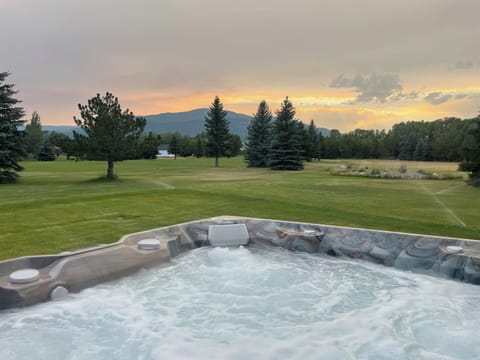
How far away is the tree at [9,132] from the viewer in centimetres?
1555

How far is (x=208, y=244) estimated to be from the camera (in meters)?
6.23

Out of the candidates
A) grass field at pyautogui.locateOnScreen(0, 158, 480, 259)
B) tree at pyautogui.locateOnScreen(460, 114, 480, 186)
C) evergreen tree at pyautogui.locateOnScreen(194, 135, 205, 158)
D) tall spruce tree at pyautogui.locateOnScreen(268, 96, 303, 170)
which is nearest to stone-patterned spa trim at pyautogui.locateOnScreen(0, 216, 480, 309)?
grass field at pyautogui.locateOnScreen(0, 158, 480, 259)

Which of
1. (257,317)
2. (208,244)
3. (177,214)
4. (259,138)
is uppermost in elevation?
(259,138)

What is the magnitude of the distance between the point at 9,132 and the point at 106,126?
428cm

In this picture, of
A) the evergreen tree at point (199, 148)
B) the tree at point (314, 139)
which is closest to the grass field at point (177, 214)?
the tree at point (314, 139)

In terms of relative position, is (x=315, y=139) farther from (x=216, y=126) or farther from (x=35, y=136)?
(x=35, y=136)

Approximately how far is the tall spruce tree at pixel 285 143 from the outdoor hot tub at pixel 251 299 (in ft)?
74.5

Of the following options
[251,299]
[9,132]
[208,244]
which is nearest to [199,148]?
[9,132]

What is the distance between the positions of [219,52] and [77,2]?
6218 mm

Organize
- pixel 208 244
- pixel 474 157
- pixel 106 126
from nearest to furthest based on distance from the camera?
pixel 208 244, pixel 474 157, pixel 106 126

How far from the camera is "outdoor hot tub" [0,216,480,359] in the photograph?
11.4 ft

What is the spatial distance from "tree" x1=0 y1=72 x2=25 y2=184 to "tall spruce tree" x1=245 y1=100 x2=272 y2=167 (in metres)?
20.9

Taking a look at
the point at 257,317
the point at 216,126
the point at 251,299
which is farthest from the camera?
the point at 216,126

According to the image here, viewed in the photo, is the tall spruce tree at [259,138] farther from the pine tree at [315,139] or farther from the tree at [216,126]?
the pine tree at [315,139]
